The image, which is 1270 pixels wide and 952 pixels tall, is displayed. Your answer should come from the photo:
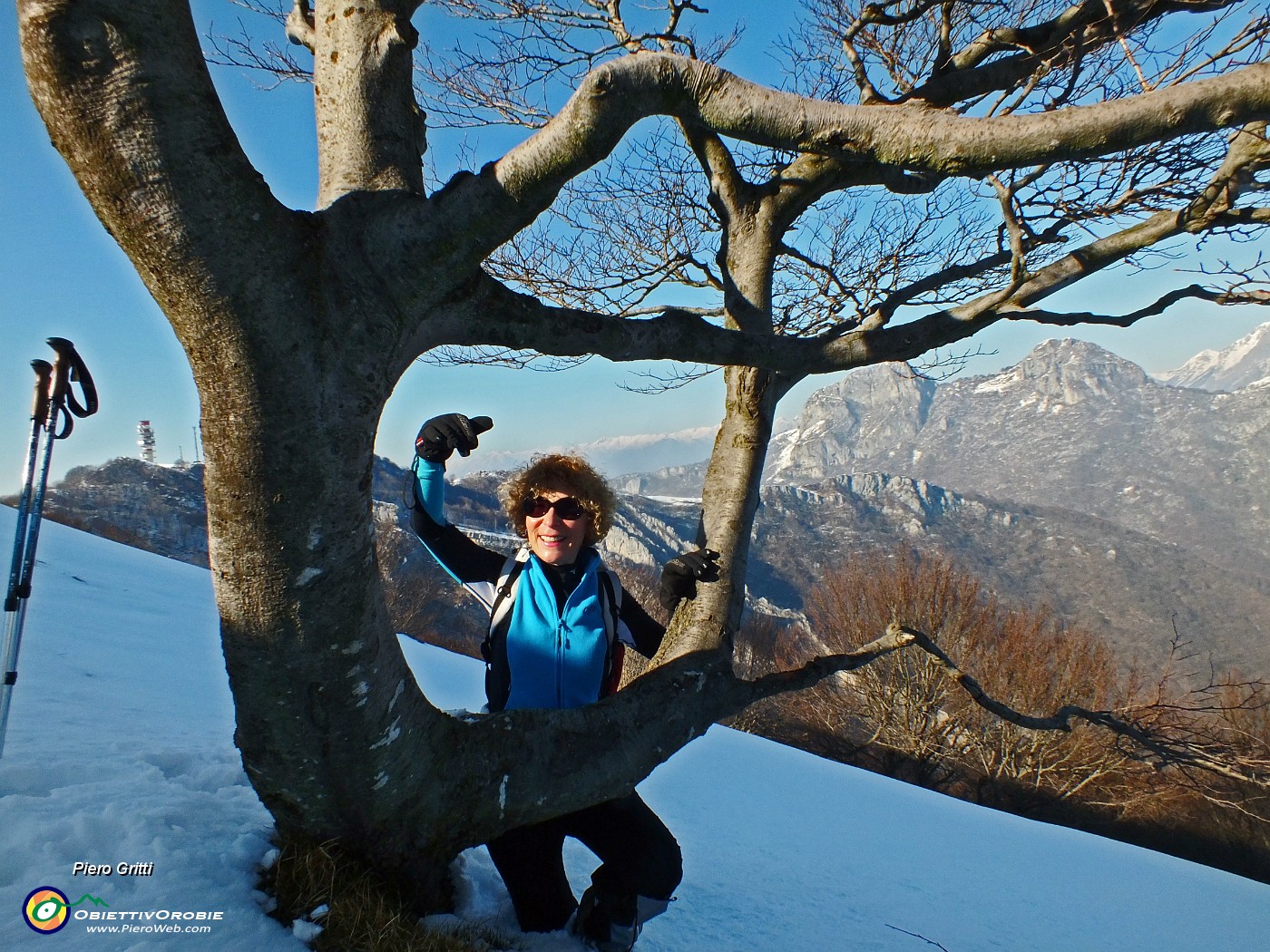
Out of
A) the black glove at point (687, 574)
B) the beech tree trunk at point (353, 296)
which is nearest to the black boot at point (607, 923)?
the beech tree trunk at point (353, 296)

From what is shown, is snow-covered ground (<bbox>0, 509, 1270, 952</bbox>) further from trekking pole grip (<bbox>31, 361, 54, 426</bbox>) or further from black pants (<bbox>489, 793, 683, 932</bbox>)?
trekking pole grip (<bbox>31, 361, 54, 426</bbox>)

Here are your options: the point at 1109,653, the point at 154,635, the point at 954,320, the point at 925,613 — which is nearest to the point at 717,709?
the point at 954,320

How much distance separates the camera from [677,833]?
13.1 ft

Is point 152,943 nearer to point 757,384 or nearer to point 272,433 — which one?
point 272,433

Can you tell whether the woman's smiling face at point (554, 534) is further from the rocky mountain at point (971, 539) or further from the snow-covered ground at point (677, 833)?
the rocky mountain at point (971, 539)

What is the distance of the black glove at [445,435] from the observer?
7.04ft

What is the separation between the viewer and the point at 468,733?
6.49 ft

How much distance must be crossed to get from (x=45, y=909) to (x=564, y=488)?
1801mm

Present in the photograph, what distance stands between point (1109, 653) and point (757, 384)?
33.3 m

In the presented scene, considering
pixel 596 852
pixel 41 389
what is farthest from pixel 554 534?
pixel 41 389

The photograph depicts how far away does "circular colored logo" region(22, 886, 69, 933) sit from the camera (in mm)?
1470

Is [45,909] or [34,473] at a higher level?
[34,473]

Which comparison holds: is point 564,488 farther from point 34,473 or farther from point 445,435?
point 34,473

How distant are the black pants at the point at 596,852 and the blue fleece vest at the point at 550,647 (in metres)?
0.40
